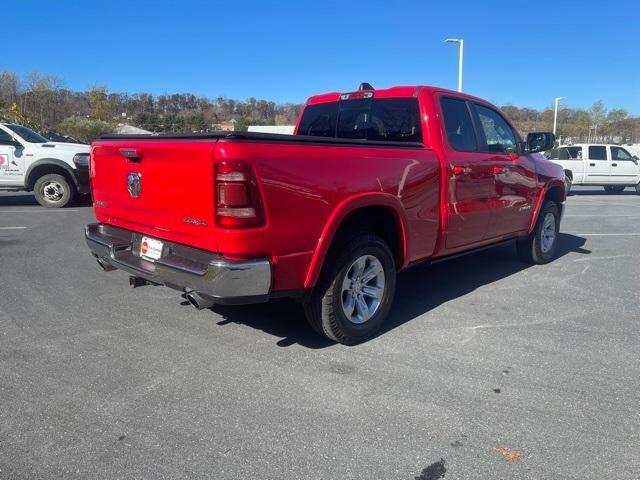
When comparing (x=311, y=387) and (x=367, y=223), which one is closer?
(x=311, y=387)

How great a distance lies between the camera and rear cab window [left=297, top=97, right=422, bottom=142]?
4.73 meters

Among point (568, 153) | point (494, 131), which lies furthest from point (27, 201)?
point (568, 153)

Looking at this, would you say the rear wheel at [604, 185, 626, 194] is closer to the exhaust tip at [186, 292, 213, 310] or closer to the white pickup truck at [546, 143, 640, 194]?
the white pickup truck at [546, 143, 640, 194]

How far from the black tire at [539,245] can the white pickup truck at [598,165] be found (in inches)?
499

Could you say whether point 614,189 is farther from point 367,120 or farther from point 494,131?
point 367,120

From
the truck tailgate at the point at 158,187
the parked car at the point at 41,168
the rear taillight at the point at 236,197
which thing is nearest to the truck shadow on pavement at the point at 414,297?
the truck tailgate at the point at 158,187

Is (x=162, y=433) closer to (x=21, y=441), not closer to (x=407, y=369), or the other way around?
(x=21, y=441)

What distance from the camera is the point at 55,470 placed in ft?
8.03

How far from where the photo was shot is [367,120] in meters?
5.10

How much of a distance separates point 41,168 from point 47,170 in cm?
12

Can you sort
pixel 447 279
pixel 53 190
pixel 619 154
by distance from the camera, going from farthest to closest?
pixel 619 154
pixel 53 190
pixel 447 279

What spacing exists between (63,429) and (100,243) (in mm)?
1713

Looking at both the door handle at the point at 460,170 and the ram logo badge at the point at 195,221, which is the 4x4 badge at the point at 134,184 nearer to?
the ram logo badge at the point at 195,221

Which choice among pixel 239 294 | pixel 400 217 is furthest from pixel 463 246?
pixel 239 294
